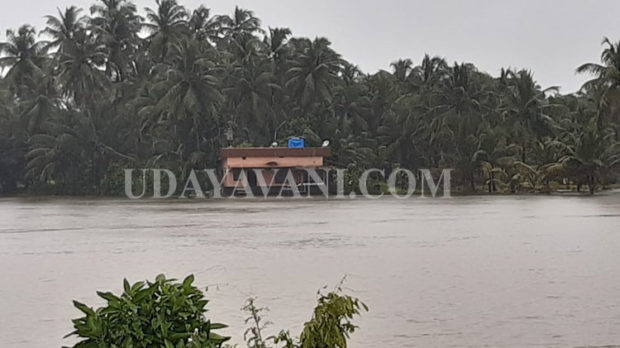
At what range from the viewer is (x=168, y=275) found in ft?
29.1

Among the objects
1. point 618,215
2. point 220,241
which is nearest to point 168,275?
point 220,241

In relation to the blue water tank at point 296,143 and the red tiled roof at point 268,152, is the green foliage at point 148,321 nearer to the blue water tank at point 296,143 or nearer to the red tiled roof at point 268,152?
the red tiled roof at point 268,152

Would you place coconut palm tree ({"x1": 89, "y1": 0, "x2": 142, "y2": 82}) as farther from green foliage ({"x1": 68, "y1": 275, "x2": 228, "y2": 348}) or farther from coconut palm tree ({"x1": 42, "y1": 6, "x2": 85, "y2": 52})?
green foliage ({"x1": 68, "y1": 275, "x2": 228, "y2": 348})

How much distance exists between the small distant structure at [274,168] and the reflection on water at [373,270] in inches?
526

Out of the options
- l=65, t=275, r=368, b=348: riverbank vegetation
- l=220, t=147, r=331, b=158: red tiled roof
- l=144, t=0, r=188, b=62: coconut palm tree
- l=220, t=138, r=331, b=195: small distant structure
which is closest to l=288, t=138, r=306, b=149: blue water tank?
l=220, t=138, r=331, b=195: small distant structure

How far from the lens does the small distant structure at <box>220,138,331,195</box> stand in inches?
1261

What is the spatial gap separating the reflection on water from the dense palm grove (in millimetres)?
15639

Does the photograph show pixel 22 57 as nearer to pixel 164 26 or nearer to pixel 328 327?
pixel 164 26

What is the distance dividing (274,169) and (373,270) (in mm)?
23666

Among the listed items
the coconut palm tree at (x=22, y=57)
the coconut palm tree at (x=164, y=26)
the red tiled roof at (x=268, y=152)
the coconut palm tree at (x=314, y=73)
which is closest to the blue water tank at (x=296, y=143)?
the red tiled roof at (x=268, y=152)

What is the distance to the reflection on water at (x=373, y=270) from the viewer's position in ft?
18.8

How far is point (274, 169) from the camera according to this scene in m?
32.6

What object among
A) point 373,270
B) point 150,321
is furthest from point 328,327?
point 373,270

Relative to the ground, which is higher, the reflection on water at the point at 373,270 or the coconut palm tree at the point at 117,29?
the coconut palm tree at the point at 117,29
